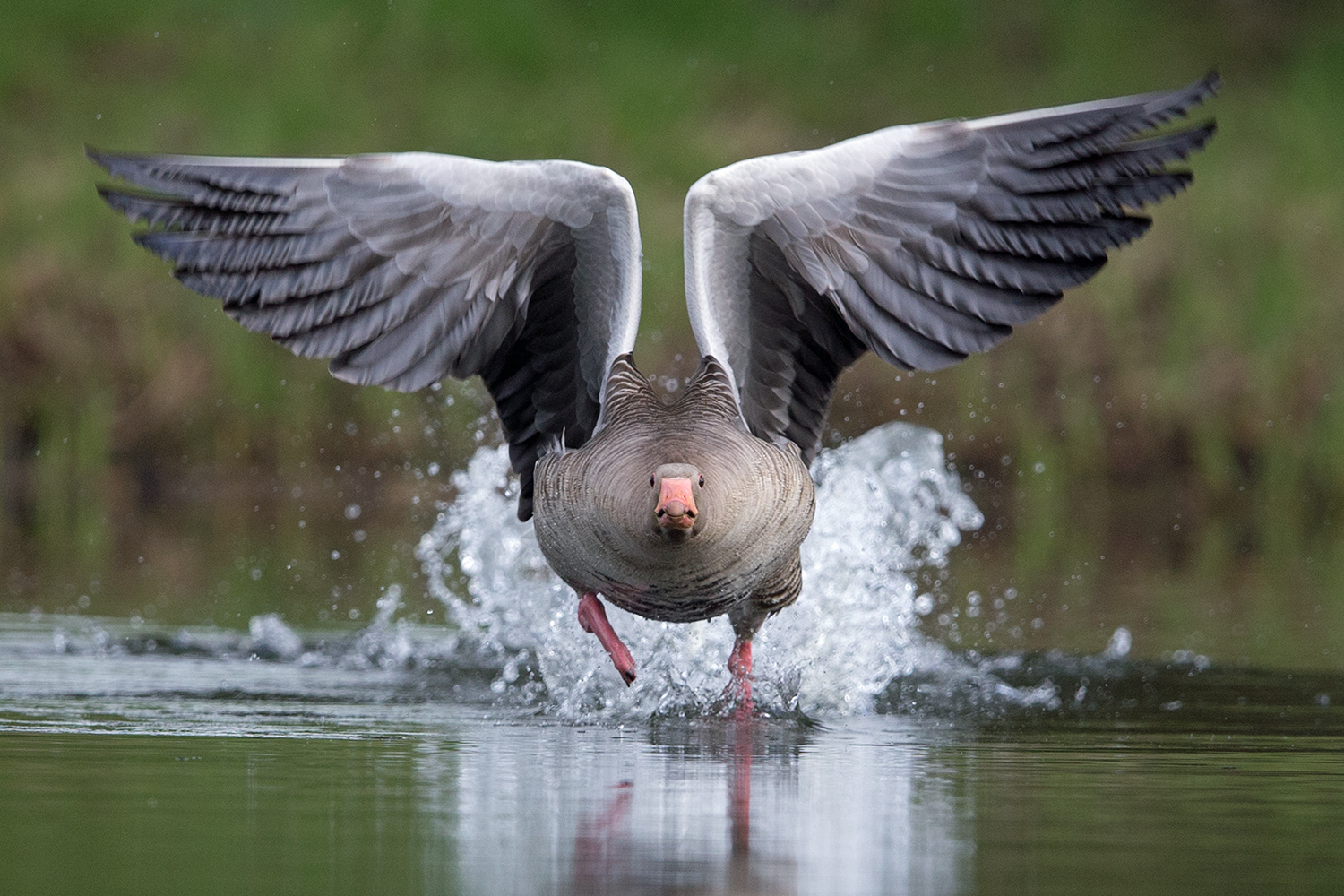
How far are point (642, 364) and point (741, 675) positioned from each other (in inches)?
251

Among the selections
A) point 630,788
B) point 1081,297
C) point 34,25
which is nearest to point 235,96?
point 34,25

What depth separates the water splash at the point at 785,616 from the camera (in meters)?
7.48

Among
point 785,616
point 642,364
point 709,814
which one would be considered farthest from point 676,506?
point 642,364

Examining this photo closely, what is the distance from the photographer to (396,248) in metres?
7.20

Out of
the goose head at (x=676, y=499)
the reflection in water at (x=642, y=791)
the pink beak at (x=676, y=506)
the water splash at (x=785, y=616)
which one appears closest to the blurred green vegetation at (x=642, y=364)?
the water splash at (x=785, y=616)

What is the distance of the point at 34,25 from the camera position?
22.4 metres

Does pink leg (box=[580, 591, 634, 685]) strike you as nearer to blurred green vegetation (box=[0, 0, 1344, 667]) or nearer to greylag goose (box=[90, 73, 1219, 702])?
greylag goose (box=[90, 73, 1219, 702])

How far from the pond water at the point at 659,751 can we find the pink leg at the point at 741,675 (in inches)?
2.9

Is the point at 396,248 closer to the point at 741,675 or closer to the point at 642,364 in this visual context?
the point at 741,675

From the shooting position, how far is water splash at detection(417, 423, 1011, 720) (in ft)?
24.5

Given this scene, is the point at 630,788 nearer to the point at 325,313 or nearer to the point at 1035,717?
the point at 1035,717

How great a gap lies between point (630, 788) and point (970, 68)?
1959 cm

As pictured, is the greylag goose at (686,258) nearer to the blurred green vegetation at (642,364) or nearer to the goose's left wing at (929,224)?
the goose's left wing at (929,224)

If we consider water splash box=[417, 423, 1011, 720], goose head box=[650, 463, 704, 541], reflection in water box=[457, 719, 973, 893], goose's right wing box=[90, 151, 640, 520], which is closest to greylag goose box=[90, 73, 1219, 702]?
goose's right wing box=[90, 151, 640, 520]
